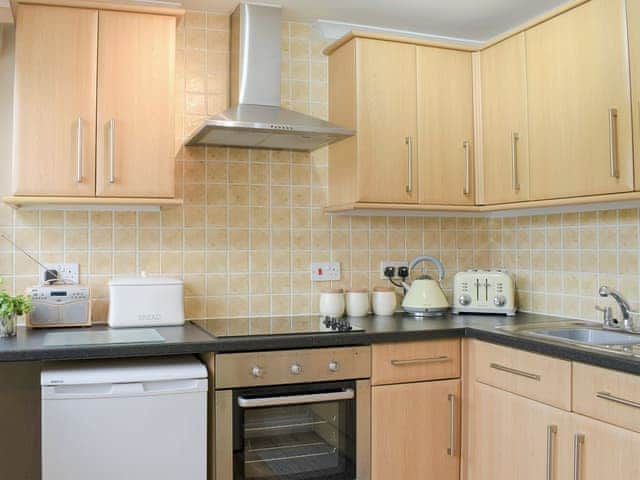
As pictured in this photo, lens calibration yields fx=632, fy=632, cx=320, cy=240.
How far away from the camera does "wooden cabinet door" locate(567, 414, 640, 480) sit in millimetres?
1839

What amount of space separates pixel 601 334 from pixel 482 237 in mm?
1004

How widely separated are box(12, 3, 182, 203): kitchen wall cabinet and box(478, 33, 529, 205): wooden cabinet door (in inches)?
57.1

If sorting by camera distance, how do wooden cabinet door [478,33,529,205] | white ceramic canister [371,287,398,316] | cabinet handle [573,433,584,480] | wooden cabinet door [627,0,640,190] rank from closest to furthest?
cabinet handle [573,433,584,480]
wooden cabinet door [627,0,640,190]
wooden cabinet door [478,33,529,205]
white ceramic canister [371,287,398,316]

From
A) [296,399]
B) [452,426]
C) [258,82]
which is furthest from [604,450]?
[258,82]

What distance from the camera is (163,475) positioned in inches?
85.7

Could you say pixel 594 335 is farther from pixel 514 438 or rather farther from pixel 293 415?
pixel 293 415

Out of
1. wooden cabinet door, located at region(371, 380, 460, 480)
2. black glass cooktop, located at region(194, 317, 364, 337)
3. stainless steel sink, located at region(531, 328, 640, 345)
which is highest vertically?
black glass cooktop, located at region(194, 317, 364, 337)

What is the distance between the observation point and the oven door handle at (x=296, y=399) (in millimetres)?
2291

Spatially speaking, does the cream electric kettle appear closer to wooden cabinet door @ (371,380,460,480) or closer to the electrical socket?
the electrical socket

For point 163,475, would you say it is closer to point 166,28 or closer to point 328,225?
point 328,225

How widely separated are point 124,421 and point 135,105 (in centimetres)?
122

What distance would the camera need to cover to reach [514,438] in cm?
234

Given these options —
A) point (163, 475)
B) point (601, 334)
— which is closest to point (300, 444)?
point (163, 475)

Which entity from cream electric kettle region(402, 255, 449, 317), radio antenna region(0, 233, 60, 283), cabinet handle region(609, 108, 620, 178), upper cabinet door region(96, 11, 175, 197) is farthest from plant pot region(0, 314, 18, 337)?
cabinet handle region(609, 108, 620, 178)
